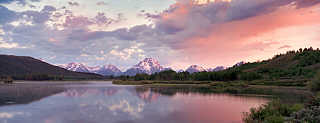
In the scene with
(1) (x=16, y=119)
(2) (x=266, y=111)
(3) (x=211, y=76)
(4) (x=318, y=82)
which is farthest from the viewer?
(3) (x=211, y=76)

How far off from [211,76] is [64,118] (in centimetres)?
13994

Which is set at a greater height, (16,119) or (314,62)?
(314,62)

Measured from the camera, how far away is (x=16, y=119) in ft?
85.1

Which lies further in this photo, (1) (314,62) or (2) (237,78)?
(1) (314,62)

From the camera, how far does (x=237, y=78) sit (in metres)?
144

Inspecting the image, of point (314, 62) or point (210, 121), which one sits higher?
point (314, 62)

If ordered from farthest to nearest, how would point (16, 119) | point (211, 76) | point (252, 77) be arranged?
point (211, 76), point (252, 77), point (16, 119)

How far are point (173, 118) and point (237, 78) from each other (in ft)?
408

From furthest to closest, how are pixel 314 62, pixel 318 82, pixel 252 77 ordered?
pixel 314 62 < pixel 252 77 < pixel 318 82

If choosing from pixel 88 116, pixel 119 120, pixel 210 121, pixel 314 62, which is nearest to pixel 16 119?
pixel 88 116

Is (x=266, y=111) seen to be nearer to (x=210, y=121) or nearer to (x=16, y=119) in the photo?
(x=210, y=121)

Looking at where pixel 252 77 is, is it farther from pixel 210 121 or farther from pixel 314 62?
pixel 210 121

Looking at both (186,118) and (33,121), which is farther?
(186,118)

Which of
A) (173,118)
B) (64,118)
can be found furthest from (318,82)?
(64,118)
